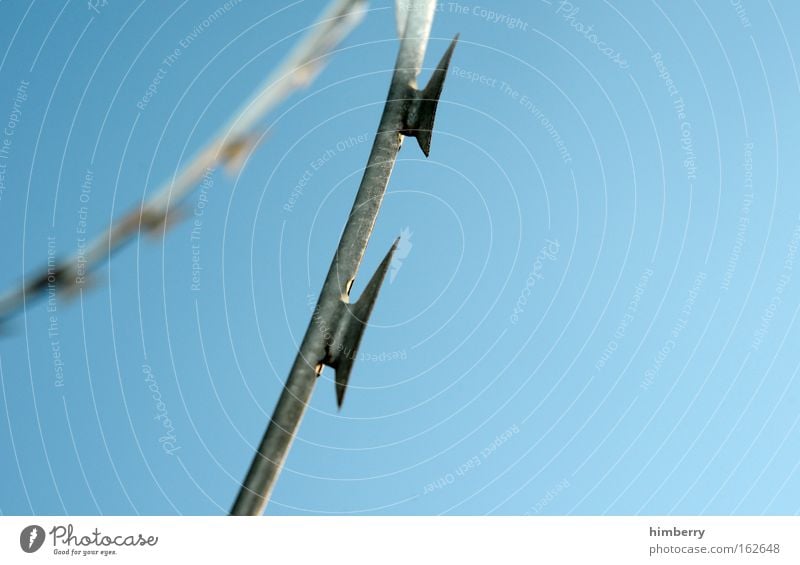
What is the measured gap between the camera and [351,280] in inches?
135

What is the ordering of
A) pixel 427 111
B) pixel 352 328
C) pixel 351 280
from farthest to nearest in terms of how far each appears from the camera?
pixel 427 111
pixel 351 280
pixel 352 328

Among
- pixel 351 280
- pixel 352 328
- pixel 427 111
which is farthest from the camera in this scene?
Result: pixel 427 111

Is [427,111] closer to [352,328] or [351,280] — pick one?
[351,280]

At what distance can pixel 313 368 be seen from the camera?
3.27m

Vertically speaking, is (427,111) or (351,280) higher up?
(427,111)

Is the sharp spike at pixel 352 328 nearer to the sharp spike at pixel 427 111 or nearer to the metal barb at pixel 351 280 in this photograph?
the metal barb at pixel 351 280

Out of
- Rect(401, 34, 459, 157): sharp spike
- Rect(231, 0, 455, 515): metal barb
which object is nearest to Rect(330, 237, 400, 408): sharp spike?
Rect(231, 0, 455, 515): metal barb

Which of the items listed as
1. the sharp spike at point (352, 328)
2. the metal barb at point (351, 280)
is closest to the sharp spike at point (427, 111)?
the metal barb at point (351, 280)

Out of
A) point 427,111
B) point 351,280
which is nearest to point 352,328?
point 351,280

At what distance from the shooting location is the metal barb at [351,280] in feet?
10.3

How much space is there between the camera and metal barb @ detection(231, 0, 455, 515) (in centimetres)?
315

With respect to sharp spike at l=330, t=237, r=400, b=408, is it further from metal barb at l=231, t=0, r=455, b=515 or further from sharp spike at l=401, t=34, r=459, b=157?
sharp spike at l=401, t=34, r=459, b=157
